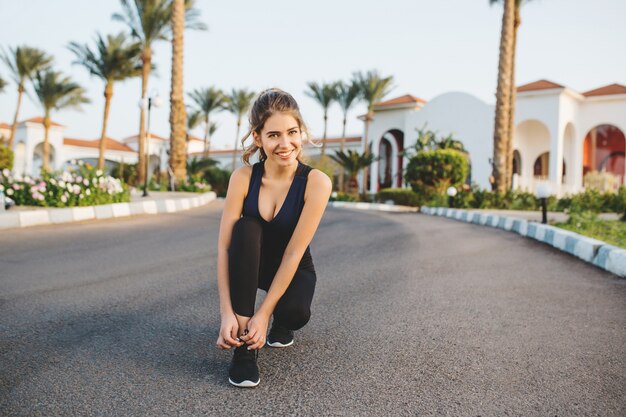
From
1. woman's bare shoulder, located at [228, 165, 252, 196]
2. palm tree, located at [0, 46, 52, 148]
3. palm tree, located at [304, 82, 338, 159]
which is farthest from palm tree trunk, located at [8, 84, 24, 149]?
woman's bare shoulder, located at [228, 165, 252, 196]

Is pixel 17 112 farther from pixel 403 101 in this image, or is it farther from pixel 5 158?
pixel 403 101

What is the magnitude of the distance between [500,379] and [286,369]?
2.94 feet

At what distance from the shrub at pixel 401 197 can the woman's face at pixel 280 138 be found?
74.0 feet

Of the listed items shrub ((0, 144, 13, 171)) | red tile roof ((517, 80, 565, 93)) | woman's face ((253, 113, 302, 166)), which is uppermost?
red tile roof ((517, 80, 565, 93))

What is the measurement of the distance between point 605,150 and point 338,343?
3440cm

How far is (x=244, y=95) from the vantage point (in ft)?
160

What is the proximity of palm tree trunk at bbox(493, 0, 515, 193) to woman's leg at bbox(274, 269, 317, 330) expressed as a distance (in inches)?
634

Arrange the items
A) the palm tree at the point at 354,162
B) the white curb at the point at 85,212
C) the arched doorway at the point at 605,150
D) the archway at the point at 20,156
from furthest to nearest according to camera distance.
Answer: the archway at the point at 20,156
the arched doorway at the point at 605,150
the palm tree at the point at 354,162
the white curb at the point at 85,212

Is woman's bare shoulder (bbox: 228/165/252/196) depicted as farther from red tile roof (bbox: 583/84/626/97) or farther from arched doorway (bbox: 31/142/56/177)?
arched doorway (bbox: 31/142/56/177)

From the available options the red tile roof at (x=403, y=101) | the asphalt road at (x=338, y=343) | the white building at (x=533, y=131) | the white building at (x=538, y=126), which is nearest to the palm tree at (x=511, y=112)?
the white building at (x=533, y=131)

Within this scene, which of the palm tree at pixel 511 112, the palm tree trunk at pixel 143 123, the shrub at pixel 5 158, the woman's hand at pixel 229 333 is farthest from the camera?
the shrub at pixel 5 158

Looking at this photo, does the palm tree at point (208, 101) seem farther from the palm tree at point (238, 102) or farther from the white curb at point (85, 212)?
the white curb at point (85, 212)

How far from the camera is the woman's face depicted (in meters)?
2.42

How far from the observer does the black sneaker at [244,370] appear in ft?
6.89
